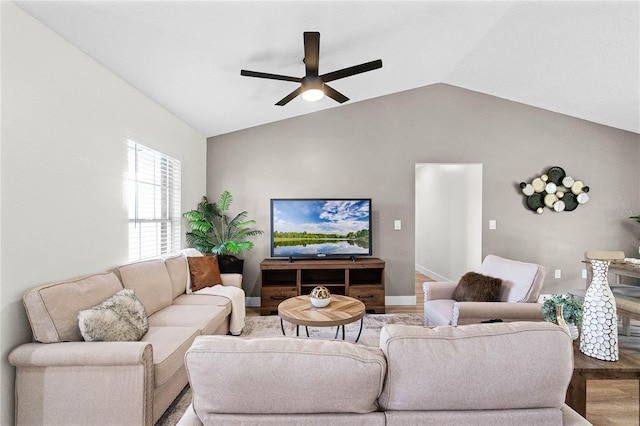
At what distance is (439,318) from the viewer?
109 inches

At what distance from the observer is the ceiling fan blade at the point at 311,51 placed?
6.77 ft

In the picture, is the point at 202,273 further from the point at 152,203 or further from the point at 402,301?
the point at 402,301

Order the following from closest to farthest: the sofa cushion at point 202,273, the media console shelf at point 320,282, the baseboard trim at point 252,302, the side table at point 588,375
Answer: the side table at point 588,375, the sofa cushion at point 202,273, the media console shelf at point 320,282, the baseboard trim at point 252,302

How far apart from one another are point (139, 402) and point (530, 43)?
442 centimetres

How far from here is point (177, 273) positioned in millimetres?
3188

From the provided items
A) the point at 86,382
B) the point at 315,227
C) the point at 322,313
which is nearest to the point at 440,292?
the point at 322,313

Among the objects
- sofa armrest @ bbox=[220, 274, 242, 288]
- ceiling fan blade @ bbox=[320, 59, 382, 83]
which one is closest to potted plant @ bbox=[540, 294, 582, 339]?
ceiling fan blade @ bbox=[320, 59, 382, 83]

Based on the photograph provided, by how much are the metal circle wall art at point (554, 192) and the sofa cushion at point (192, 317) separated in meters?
4.44

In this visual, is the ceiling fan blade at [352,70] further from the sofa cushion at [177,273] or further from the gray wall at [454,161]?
the sofa cushion at [177,273]

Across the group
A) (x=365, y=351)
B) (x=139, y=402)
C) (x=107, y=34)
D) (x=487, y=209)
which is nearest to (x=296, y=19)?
(x=107, y=34)

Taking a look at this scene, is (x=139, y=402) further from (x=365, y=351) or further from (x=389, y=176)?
(x=389, y=176)

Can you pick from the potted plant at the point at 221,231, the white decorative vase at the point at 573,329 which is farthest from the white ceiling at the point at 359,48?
the white decorative vase at the point at 573,329

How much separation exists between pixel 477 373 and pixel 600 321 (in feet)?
3.86

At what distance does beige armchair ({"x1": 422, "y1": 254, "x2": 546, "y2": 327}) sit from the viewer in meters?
2.41
